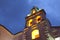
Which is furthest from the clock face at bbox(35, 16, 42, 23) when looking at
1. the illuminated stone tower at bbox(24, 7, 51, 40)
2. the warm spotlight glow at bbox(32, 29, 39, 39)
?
the warm spotlight glow at bbox(32, 29, 39, 39)

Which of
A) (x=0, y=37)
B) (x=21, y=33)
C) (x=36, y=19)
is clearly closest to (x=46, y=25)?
(x=36, y=19)

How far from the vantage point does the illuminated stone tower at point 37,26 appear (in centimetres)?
3362

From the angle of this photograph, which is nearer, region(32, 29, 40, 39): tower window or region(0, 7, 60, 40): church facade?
region(0, 7, 60, 40): church facade

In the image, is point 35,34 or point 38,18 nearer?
point 35,34

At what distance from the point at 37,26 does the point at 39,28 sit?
27.2 inches

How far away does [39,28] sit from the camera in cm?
3441

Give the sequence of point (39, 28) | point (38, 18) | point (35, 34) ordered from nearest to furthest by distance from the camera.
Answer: point (39, 28) → point (35, 34) → point (38, 18)

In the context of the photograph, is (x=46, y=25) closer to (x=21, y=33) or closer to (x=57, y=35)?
(x=57, y=35)

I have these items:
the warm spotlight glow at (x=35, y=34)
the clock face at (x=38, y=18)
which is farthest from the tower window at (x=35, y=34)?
the clock face at (x=38, y=18)

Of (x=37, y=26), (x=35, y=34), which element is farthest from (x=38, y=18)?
(x=35, y=34)

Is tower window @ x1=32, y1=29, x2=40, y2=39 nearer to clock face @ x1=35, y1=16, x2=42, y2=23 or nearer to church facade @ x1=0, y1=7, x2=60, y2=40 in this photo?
church facade @ x1=0, y1=7, x2=60, y2=40

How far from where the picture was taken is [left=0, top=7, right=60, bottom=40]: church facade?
3362 centimetres

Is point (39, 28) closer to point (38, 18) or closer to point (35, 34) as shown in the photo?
point (35, 34)

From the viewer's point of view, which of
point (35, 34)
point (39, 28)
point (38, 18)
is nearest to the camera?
point (39, 28)
